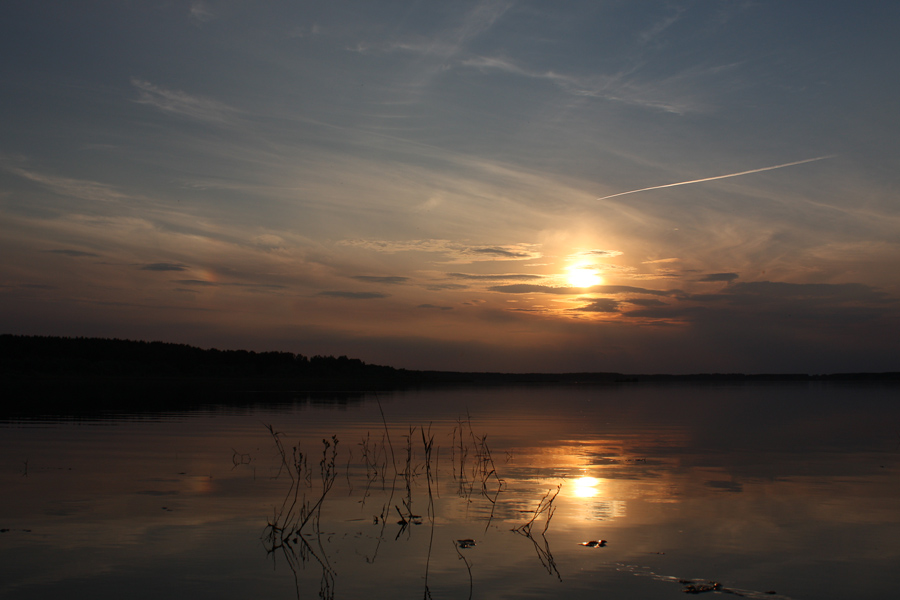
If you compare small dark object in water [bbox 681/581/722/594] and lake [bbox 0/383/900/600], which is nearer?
small dark object in water [bbox 681/581/722/594]

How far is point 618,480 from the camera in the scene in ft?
52.1

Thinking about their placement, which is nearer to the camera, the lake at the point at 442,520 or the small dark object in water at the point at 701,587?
the small dark object in water at the point at 701,587

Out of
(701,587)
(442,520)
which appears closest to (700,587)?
(701,587)

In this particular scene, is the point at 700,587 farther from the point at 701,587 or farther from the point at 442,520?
the point at 442,520

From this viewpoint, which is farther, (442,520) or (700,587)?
(442,520)

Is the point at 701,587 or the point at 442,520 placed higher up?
the point at 701,587

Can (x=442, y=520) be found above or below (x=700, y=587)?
below

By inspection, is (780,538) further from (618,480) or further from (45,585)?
(45,585)

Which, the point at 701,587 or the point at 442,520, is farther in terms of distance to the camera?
the point at 442,520

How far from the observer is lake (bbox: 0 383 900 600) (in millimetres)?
8281

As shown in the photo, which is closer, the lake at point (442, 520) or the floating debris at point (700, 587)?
the floating debris at point (700, 587)

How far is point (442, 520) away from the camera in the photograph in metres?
11.8

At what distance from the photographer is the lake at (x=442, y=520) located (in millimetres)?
8281

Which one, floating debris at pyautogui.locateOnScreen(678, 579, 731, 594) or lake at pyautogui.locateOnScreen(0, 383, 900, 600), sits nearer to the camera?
floating debris at pyautogui.locateOnScreen(678, 579, 731, 594)
